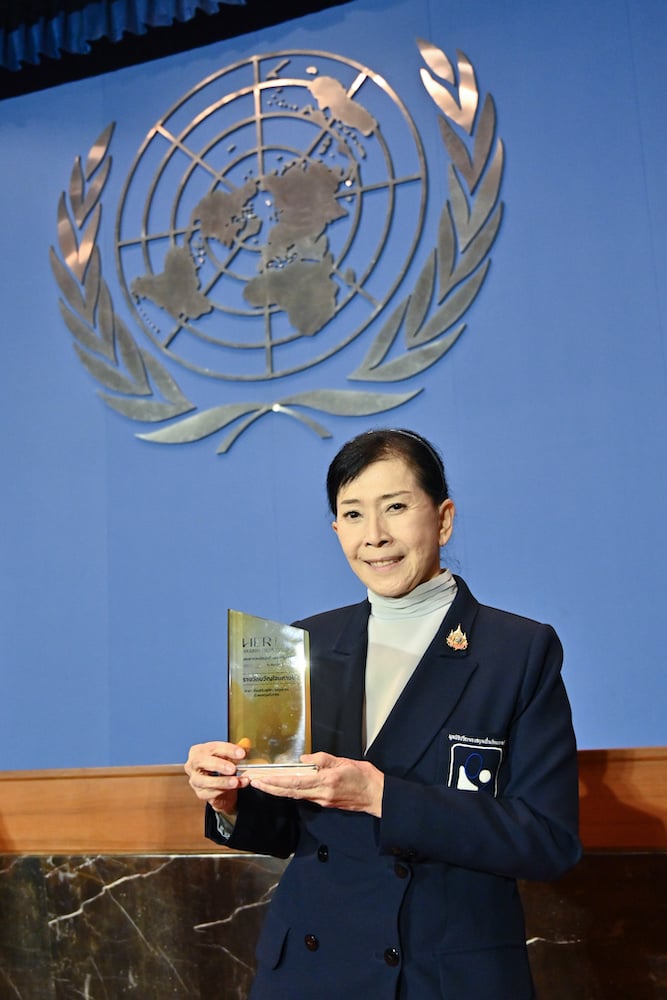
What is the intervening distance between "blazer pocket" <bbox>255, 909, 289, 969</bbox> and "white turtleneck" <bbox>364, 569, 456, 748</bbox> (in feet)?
1.01

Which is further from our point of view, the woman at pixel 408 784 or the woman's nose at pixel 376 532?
the woman's nose at pixel 376 532

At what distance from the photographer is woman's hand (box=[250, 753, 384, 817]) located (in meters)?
1.26

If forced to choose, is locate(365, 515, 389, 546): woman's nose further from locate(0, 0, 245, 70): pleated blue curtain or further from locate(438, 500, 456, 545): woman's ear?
locate(0, 0, 245, 70): pleated blue curtain

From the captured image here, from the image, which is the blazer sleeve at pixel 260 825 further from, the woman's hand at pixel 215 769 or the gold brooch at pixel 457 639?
the gold brooch at pixel 457 639

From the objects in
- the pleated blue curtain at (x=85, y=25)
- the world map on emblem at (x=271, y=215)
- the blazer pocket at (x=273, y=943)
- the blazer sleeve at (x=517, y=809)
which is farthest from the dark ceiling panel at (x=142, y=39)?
the blazer pocket at (x=273, y=943)

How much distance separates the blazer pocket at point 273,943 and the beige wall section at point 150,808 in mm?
813

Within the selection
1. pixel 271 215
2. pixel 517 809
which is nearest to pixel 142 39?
pixel 271 215

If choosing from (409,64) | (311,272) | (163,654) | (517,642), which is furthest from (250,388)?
(517,642)

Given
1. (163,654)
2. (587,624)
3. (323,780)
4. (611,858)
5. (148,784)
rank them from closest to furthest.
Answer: (323,780), (611,858), (148,784), (587,624), (163,654)

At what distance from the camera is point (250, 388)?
3207mm

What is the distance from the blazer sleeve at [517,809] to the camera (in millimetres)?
1283

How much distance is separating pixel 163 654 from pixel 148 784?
85 centimetres

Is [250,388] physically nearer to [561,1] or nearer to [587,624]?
[587,624]

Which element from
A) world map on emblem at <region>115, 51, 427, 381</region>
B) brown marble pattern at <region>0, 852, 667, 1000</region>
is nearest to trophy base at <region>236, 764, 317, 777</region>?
brown marble pattern at <region>0, 852, 667, 1000</region>
